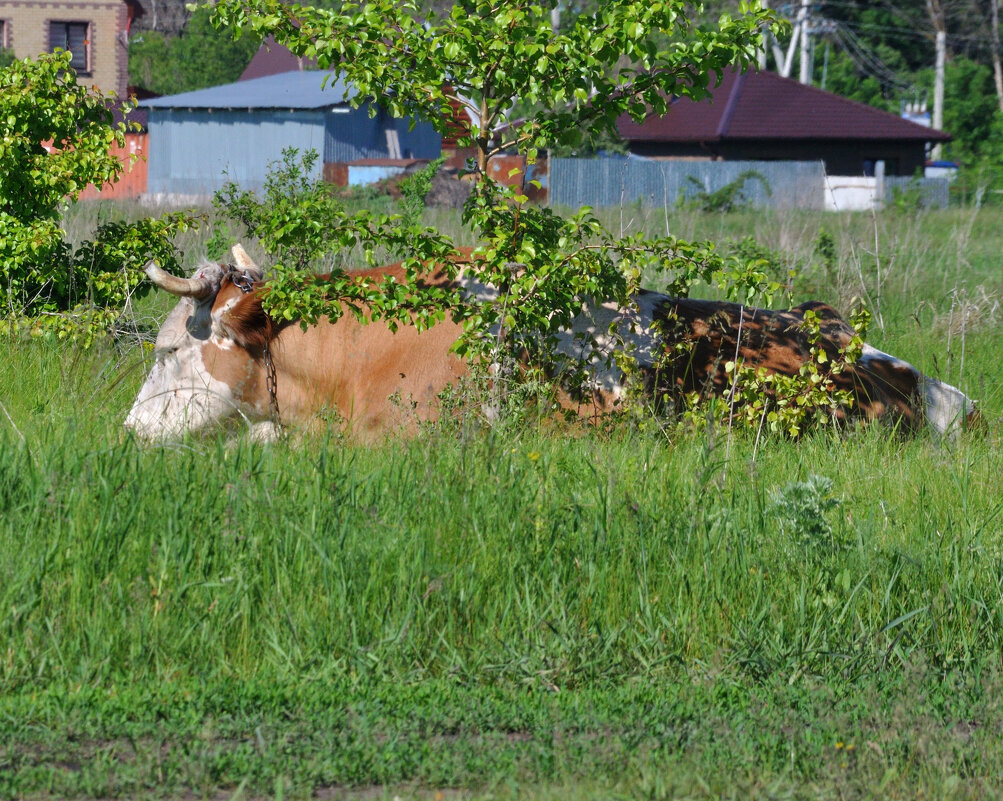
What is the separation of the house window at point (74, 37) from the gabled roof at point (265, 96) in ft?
36.7

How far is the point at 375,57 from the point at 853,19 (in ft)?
187

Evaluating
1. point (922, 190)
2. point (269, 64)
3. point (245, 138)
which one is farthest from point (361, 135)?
point (922, 190)

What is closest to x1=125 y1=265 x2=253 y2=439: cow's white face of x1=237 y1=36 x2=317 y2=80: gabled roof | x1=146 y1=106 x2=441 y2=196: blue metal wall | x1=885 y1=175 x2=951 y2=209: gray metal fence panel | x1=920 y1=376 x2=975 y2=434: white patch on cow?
x1=920 y1=376 x2=975 y2=434: white patch on cow

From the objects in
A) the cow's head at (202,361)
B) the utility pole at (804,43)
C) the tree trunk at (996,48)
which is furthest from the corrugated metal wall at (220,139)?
the cow's head at (202,361)

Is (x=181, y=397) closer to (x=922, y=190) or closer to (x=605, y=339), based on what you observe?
(x=605, y=339)

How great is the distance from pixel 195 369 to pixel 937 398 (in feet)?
12.9

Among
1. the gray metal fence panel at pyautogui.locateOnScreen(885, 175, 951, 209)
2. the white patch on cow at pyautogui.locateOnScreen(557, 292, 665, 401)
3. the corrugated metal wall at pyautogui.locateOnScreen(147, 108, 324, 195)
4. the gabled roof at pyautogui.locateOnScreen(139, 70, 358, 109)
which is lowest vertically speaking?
the white patch on cow at pyautogui.locateOnScreen(557, 292, 665, 401)

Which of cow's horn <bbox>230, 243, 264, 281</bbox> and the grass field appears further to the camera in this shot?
cow's horn <bbox>230, 243, 264, 281</bbox>

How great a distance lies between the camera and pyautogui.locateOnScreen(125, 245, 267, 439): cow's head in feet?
18.4

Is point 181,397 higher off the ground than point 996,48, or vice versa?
point 996,48

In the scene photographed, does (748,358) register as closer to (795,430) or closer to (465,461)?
(795,430)

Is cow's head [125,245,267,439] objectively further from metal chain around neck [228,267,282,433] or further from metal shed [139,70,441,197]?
metal shed [139,70,441,197]

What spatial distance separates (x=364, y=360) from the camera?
5938 mm

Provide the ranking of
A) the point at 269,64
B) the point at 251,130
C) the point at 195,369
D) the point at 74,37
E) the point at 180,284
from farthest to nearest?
1. the point at 269,64
2. the point at 74,37
3. the point at 251,130
4. the point at 195,369
5. the point at 180,284
